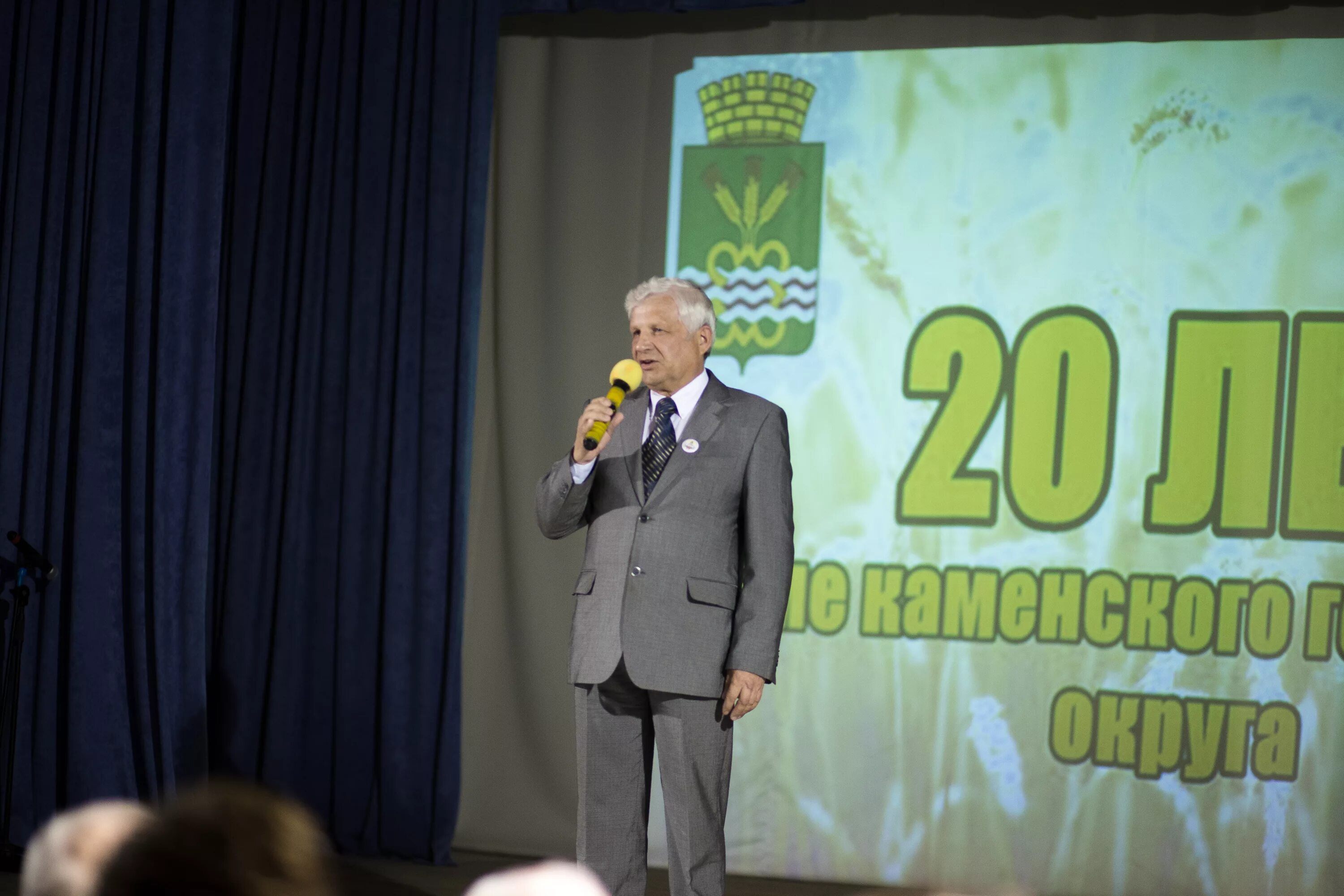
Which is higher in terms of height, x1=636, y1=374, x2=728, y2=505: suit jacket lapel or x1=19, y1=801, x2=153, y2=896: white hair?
x1=636, y1=374, x2=728, y2=505: suit jacket lapel

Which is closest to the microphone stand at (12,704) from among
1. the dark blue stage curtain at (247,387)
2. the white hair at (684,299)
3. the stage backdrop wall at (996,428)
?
the dark blue stage curtain at (247,387)

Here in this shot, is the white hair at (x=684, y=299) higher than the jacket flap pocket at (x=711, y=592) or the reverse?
higher

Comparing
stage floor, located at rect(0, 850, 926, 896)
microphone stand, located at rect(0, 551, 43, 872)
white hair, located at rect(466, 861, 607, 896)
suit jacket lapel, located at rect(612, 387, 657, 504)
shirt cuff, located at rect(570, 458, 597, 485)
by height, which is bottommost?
stage floor, located at rect(0, 850, 926, 896)

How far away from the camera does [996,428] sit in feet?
13.1

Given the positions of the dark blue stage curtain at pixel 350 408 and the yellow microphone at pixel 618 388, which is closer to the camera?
the yellow microphone at pixel 618 388

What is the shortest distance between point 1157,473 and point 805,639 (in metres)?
1.16

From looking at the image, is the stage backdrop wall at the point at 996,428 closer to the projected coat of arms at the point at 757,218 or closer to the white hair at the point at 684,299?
the projected coat of arms at the point at 757,218

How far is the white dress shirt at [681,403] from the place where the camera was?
2.58 metres

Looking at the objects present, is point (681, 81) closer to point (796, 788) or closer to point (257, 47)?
point (257, 47)

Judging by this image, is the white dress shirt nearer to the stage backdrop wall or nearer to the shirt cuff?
the shirt cuff

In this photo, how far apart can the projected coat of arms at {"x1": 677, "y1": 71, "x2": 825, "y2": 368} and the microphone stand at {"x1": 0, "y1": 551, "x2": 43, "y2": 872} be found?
81.2 inches

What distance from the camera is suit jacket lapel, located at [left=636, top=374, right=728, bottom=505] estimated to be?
2.52 meters

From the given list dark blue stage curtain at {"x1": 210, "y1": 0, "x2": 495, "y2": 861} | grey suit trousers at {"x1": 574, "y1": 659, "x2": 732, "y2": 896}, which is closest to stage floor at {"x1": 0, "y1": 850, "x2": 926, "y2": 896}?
dark blue stage curtain at {"x1": 210, "y1": 0, "x2": 495, "y2": 861}

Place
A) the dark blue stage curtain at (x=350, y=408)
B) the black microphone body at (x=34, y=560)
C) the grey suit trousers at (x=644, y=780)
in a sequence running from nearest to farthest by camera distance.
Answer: the grey suit trousers at (x=644, y=780) → the black microphone body at (x=34, y=560) → the dark blue stage curtain at (x=350, y=408)
